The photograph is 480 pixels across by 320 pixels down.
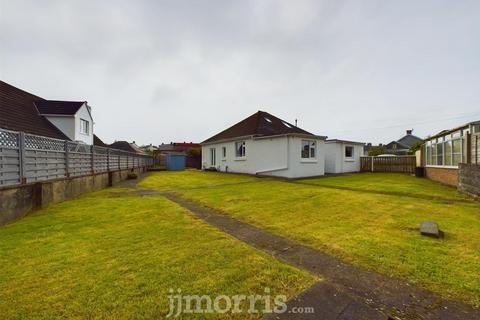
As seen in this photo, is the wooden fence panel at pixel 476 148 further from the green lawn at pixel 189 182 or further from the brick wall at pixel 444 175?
the green lawn at pixel 189 182

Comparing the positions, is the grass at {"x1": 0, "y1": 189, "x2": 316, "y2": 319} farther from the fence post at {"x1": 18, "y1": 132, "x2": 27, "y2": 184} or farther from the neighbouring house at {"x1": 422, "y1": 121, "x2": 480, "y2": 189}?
the neighbouring house at {"x1": 422, "y1": 121, "x2": 480, "y2": 189}

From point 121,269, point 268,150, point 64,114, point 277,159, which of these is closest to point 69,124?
point 64,114

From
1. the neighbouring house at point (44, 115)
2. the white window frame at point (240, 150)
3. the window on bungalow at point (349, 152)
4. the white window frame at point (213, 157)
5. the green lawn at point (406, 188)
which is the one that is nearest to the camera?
the green lawn at point (406, 188)

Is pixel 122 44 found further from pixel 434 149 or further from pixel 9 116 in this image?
pixel 434 149

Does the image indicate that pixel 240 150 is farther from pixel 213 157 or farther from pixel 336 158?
pixel 336 158

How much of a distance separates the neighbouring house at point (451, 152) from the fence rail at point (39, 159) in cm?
1716

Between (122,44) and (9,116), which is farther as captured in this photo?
(9,116)

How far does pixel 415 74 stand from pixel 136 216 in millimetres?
19464

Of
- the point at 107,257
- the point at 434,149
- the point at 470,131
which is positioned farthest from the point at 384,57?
the point at 107,257

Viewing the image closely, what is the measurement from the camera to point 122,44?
548 inches

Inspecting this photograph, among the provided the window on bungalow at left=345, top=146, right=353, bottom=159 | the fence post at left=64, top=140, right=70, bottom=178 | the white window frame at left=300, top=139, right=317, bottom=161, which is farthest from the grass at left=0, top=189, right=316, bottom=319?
the window on bungalow at left=345, top=146, right=353, bottom=159

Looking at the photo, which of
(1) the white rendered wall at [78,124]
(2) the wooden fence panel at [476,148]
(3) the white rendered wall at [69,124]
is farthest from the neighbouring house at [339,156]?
(1) the white rendered wall at [78,124]

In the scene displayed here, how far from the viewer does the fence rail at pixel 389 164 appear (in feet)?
73.5

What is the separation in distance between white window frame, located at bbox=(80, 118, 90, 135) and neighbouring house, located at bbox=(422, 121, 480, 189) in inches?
1245
